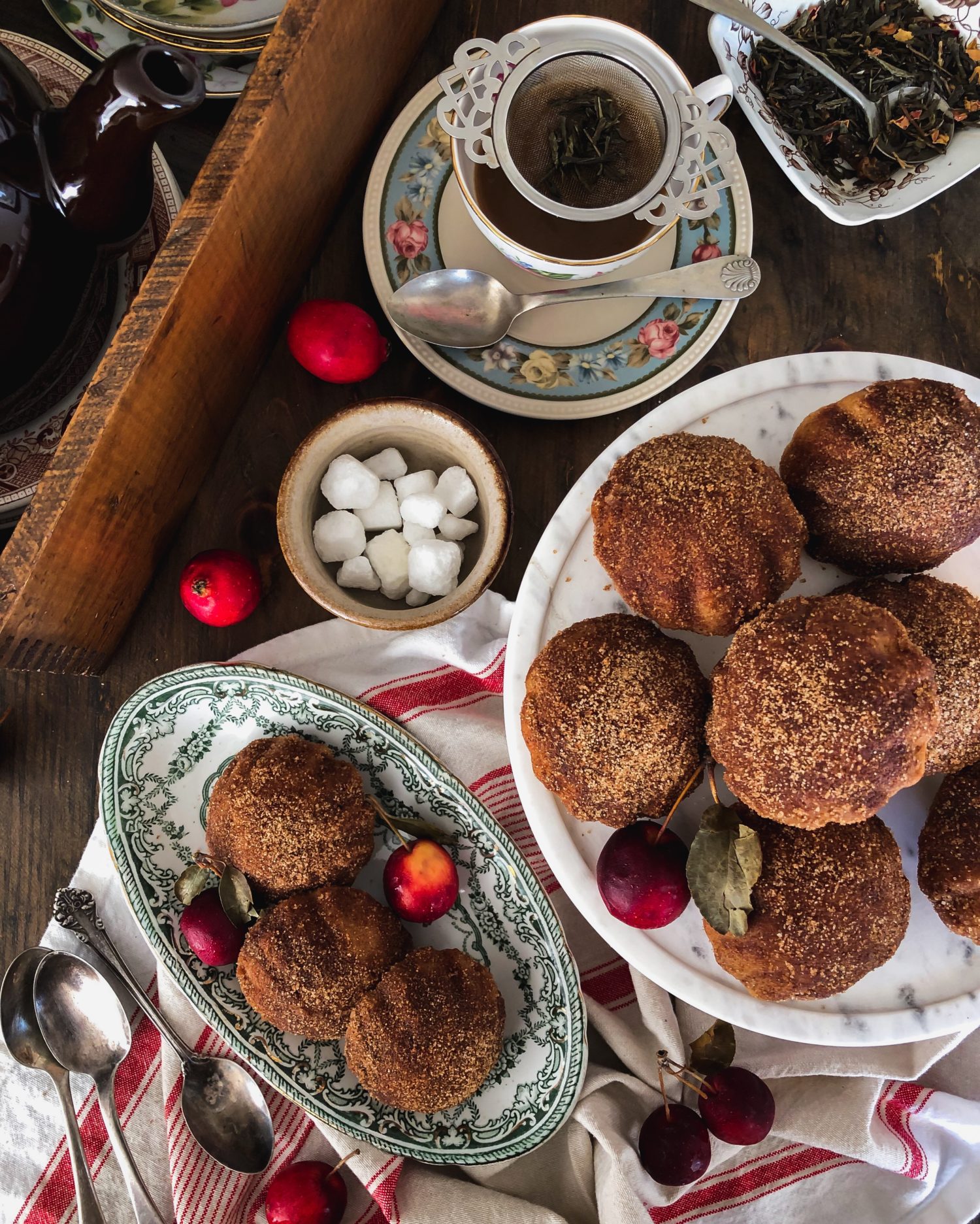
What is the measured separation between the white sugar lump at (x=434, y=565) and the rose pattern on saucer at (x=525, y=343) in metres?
0.22

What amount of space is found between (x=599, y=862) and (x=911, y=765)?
0.35 metres

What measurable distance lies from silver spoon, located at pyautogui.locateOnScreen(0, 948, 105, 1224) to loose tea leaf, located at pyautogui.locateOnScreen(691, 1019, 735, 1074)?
820 millimetres

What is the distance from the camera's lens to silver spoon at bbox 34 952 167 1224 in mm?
1211

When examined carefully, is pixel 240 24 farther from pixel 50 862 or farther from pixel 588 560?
pixel 50 862

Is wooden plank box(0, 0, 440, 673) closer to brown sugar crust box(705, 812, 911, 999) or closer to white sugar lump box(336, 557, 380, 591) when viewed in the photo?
white sugar lump box(336, 557, 380, 591)

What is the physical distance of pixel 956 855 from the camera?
3.14ft

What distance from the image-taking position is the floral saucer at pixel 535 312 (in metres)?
1.16

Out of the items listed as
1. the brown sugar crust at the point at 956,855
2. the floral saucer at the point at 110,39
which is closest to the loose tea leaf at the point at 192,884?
the brown sugar crust at the point at 956,855

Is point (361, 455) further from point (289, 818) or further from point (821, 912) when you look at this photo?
point (821, 912)

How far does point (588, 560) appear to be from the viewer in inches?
42.3

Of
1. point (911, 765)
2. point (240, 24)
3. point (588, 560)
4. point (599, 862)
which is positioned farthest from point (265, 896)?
point (240, 24)

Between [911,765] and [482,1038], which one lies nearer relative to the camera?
[911,765]

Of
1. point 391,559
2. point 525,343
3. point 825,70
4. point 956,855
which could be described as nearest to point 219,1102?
point 391,559

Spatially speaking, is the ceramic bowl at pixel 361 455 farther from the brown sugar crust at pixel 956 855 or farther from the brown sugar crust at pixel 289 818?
the brown sugar crust at pixel 956 855
